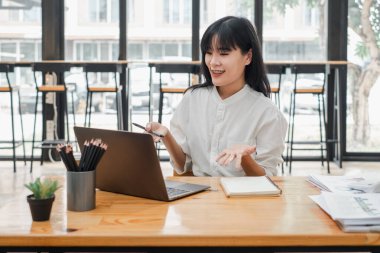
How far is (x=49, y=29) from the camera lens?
19.3 ft

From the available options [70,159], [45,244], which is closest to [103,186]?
[70,159]

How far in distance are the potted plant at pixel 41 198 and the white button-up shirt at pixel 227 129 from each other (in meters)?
0.80

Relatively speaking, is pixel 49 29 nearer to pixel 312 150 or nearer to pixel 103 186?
pixel 312 150

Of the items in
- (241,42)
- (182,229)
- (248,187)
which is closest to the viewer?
(182,229)

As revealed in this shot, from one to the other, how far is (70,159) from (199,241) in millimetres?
393

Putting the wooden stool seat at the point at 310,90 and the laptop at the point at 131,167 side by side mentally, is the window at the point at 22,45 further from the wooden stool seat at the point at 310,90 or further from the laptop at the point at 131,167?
the laptop at the point at 131,167


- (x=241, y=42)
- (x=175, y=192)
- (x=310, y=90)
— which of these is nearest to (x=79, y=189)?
(x=175, y=192)

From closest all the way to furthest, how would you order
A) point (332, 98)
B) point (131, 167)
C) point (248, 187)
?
point (131, 167), point (248, 187), point (332, 98)

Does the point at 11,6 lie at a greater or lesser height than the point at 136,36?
greater

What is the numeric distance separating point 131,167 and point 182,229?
1.06ft

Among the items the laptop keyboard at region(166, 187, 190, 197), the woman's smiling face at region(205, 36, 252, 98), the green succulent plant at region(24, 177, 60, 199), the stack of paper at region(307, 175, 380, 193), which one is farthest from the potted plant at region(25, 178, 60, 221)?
the woman's smiling face at region(205, 36, 252, 98)

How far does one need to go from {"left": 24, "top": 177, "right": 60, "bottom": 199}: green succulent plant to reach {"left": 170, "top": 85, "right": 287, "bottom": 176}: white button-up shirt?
80 cm

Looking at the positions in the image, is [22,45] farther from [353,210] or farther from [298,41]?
[353,210]

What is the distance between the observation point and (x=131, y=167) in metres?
1.25
